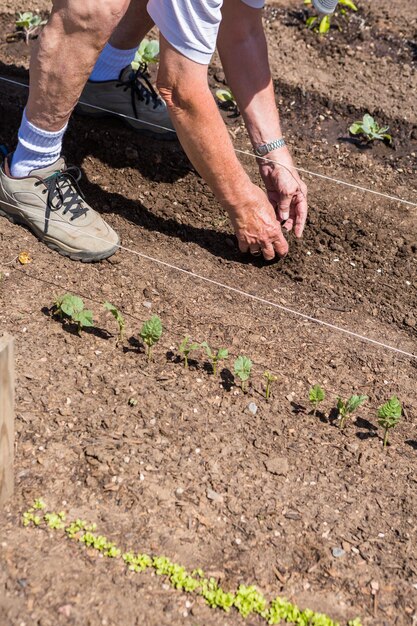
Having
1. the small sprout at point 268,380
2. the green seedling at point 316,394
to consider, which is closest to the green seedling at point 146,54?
the small sprout at point 268,380

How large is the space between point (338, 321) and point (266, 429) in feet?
2.76

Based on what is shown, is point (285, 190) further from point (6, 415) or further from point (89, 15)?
point (6, 415)

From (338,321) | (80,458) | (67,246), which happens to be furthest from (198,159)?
(80,458)

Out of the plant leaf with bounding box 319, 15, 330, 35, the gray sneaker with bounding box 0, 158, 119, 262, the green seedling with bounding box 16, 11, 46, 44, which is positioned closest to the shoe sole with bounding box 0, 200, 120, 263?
the gray sneaker with bounding box 0, 158, 119, 262

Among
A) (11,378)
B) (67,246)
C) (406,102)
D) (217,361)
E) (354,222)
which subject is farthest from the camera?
(406,102)

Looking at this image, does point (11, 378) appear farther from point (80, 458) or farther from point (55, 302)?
point (55, 302)

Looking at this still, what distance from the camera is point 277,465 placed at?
2.94 m

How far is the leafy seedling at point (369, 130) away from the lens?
470 cm

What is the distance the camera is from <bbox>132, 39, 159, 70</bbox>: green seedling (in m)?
4.87

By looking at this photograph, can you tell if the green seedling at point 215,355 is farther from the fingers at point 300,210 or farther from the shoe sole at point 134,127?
the shoe sole at point 134,127

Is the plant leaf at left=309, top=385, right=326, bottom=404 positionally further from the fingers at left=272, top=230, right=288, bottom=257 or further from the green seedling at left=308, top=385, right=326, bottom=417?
the fingers at left=272, top=230, right=288, bottom=257

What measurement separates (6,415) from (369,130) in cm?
301

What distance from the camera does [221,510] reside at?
2766 mm

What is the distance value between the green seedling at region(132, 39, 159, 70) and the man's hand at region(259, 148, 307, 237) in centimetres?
141
